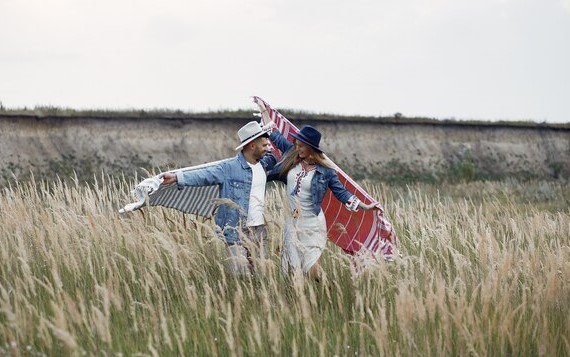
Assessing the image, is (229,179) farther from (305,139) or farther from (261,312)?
(261,312)

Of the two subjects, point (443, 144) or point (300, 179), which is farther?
point (443, 144)

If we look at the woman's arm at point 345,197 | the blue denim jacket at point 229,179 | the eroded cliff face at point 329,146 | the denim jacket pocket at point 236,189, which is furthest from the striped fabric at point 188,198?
the eroded cliff face at point 329,146

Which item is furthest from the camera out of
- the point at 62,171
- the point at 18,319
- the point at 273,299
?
the point at 62,171

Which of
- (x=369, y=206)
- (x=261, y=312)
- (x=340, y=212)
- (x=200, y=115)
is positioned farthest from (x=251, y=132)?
(x=200, y=115)

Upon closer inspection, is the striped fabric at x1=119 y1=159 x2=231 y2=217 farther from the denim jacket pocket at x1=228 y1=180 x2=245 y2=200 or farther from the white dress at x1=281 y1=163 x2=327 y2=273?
the white dress at x1=281 y1=163 x2=327 y2=273

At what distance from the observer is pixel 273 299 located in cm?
606

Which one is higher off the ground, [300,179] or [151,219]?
[300,179]

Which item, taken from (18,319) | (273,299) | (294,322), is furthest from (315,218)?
(18,319)

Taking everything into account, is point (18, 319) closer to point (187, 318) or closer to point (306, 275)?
point (187, 318)

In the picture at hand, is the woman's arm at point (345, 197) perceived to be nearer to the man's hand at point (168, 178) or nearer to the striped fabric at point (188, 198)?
the striped fabric at point (188, 198)

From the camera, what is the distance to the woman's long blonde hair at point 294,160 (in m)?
7.29

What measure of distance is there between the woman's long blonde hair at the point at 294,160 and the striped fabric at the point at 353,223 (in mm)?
214

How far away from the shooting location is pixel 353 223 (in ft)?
25.6

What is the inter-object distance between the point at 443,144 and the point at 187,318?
111 ft
